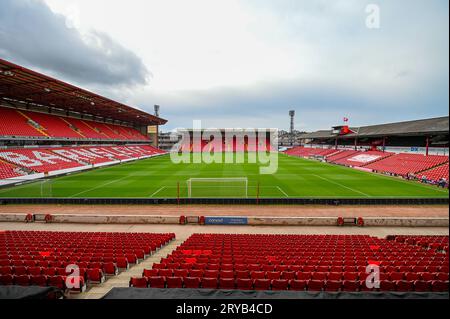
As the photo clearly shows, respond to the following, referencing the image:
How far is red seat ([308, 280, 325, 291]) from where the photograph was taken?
20.2ft

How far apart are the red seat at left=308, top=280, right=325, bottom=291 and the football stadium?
3cm

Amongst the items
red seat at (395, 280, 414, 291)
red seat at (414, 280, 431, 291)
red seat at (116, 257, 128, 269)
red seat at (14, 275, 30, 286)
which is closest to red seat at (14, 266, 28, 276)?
red seat at (14, 275, 30, 286)

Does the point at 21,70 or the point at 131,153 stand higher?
the point at 21,70

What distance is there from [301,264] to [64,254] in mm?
8763

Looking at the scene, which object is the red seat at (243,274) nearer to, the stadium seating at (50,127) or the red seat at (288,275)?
the red seat at (288,275)

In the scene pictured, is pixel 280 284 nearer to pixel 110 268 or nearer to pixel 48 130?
pixel 110 268

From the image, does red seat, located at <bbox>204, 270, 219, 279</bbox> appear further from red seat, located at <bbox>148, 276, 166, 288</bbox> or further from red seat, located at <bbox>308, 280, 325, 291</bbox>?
red seat, located at <bbox>308, 280, 325, 291</bbox>

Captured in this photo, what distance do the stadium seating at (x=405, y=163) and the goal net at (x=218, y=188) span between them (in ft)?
78.5

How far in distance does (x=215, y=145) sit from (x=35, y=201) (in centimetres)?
7408

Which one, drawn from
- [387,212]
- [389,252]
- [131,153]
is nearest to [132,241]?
[389,252]

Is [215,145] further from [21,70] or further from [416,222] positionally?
[416,222]

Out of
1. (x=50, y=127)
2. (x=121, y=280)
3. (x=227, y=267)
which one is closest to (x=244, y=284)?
(x=227, y=267)

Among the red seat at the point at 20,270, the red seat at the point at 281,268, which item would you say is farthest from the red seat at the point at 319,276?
the red seat at the point at 20,270
